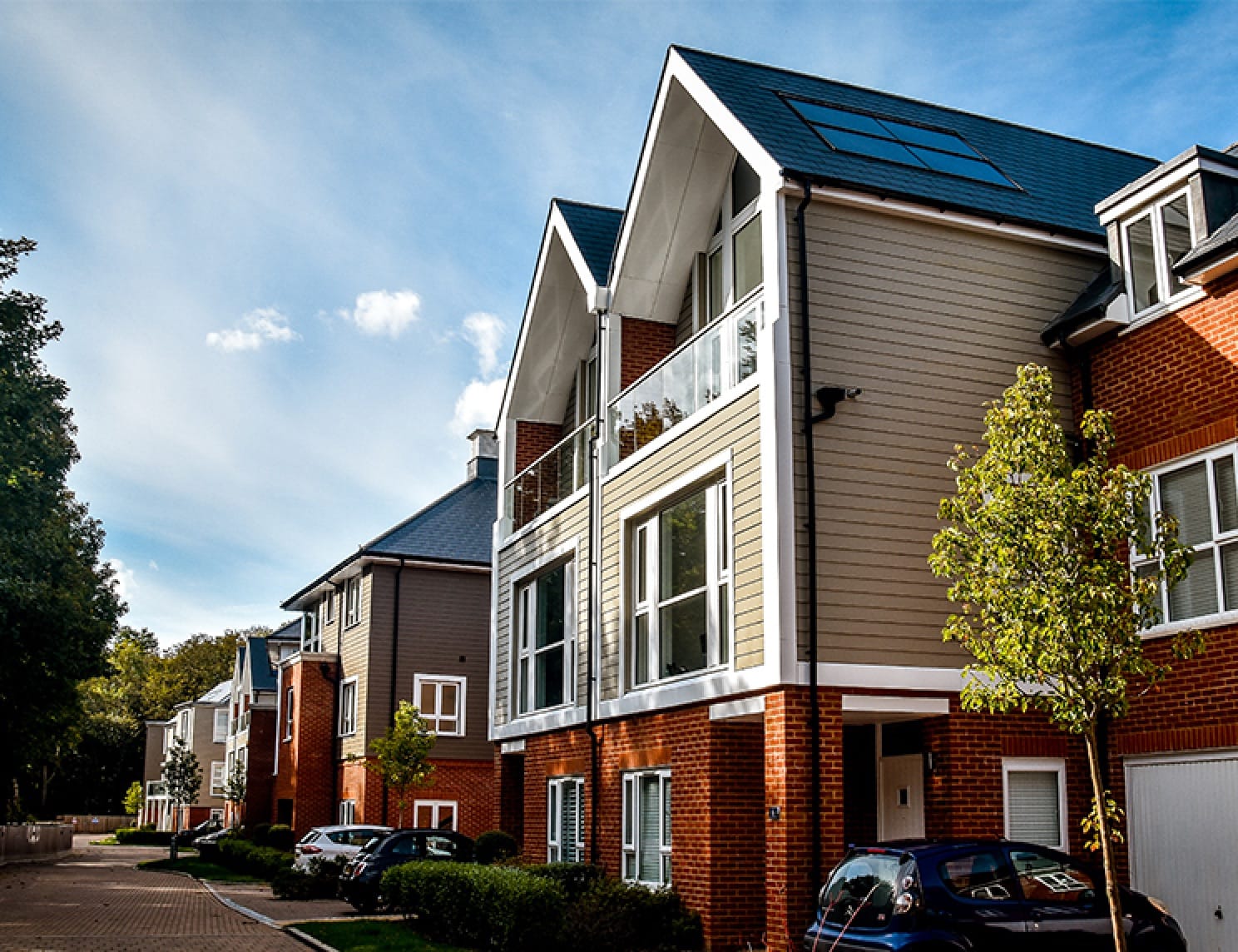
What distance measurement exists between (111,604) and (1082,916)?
34136 millimetres

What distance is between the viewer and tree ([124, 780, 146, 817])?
81938 millimetres

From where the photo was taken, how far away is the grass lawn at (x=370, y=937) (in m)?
15.4

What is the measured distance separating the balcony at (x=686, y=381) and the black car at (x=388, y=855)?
775 centimetres

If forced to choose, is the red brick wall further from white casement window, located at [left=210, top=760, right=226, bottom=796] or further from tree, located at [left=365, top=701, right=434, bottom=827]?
white casement window, located at [left=210, top=760, right=226, bottom=796]

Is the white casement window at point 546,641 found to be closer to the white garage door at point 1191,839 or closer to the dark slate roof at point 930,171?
the dark slate roof at point 930,171

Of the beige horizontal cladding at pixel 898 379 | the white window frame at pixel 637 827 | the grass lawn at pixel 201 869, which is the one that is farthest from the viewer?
the grass lawn at pixel 201 869

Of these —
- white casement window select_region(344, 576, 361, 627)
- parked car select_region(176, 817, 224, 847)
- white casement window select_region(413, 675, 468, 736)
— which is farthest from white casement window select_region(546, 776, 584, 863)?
parked car select_region(176, 817, 224, 847)

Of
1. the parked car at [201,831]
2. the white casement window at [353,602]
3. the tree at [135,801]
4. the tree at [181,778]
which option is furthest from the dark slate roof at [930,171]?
the tree at [135,801]

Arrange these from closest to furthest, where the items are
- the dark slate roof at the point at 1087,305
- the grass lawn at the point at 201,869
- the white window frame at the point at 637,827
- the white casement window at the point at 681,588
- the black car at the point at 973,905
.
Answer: the black car at the point at 973,905, the dark slate roof at the point at 1087,305, the white casement window at the point at 681,588, the white window frame at the point at 637,827, the grass lawn at the point at 201,869

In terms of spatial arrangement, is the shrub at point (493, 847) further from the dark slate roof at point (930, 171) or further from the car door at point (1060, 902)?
the dark slate roof at point (930, 171)

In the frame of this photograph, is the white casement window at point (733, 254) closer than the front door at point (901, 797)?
No

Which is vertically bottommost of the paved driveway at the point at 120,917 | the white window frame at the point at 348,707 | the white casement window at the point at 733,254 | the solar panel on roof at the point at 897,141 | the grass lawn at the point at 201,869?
the grass lawn at the point at 201,869

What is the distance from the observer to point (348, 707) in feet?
118

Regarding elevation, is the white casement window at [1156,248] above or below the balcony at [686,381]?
above
